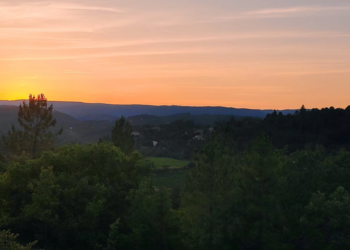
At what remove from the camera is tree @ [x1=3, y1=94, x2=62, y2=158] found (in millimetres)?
39062

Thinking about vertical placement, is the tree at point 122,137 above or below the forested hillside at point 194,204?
above

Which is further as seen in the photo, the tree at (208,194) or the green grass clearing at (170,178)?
the green grass clearing at (170,178)

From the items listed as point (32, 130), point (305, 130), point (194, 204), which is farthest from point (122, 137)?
point (305, 130)

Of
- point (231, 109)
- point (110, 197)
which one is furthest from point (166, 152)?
point (231, 109)

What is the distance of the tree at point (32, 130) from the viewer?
39.1 meters

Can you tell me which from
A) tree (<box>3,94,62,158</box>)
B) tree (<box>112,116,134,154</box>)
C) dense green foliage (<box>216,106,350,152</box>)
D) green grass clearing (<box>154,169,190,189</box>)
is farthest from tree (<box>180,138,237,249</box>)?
dense green foliage (<box>216,106,350,152</box>)

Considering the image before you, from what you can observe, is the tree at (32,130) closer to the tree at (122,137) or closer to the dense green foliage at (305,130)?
the tree at (122,137)

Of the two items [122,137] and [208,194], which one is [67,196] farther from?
[122,137]

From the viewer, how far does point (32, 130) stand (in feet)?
130

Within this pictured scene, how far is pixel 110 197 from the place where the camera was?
28.7 meters

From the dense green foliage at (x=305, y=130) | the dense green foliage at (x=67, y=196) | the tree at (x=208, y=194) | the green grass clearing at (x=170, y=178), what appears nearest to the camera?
the tree at (x=208, y=194)

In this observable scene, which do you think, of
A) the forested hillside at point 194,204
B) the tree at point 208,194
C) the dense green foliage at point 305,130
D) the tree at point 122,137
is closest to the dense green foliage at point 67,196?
the forested hillside at point 194,204

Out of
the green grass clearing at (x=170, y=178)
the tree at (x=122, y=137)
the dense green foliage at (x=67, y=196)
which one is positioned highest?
the tree at (x=122, y=137)

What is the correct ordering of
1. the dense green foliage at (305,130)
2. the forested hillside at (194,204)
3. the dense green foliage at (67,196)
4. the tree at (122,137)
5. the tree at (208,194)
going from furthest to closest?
1. the dense green foliage at (305,130)
2. the tree at (122,137)
3. the dense green foliage at (67,196)
4. the tree at (208,194)
5. the forested hillside at (194,204)
